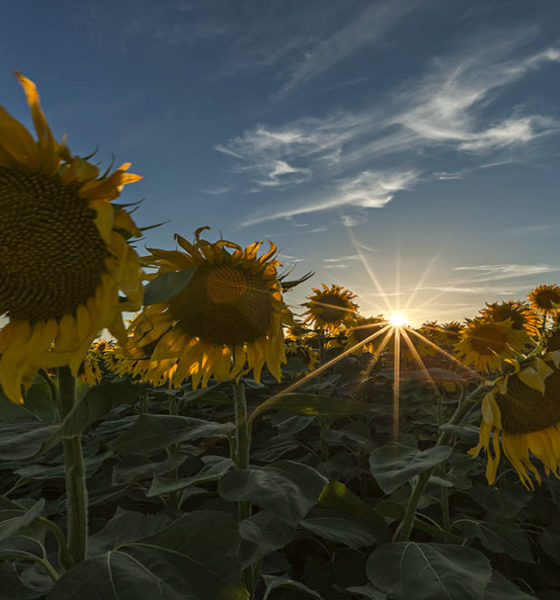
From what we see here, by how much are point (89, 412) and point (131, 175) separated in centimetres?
60

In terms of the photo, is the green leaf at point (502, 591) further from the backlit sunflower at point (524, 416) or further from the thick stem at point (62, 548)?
the thick stem at point (62, 548)

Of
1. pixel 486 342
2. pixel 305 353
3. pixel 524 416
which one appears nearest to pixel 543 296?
pixel 486 342

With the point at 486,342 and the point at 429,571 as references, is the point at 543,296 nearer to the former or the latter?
the point at 486,342

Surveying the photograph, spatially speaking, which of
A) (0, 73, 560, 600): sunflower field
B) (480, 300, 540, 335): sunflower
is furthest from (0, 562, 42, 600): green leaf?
(480, 300, 540, 335): sunflower

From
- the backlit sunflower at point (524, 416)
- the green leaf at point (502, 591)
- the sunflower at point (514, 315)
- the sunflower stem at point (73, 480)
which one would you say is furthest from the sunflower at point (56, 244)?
the sunflower at point (514, 315)

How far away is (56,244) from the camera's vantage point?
1.27m

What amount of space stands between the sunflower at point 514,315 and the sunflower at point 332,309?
1.86m

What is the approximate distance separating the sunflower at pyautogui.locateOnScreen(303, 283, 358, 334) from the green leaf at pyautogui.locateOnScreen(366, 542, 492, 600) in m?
4.14

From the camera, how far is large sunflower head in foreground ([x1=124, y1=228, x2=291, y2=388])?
2.19 metres

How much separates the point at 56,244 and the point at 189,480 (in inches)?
39.4

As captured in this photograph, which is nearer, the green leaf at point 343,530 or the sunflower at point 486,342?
the green leaf at point 343,530

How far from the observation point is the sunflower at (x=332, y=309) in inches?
244

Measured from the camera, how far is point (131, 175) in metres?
1.23

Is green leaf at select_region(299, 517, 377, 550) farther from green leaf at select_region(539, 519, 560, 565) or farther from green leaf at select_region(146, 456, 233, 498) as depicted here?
green leaf at select_region(539, 519, 560, 565)
